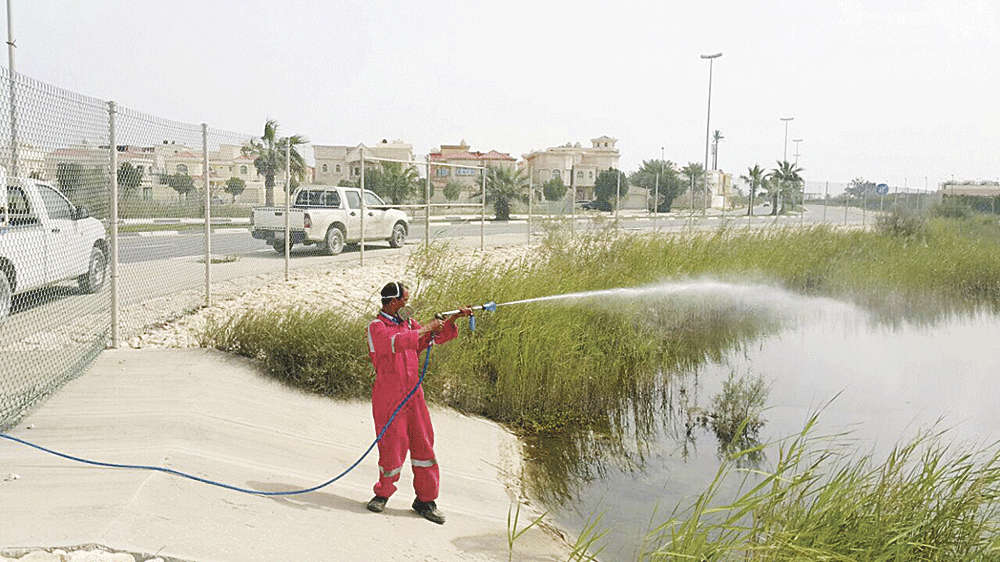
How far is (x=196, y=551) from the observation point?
467 centimetres

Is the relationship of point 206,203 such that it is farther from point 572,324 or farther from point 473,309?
point 473,309

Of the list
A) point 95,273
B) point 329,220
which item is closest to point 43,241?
point 95,273

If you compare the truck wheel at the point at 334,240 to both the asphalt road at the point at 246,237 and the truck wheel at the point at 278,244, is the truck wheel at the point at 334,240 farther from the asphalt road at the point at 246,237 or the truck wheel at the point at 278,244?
the truck wheel at the point at 278,244

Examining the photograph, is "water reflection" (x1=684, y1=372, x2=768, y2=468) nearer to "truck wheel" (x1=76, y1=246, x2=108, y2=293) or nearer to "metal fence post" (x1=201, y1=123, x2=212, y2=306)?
"metal fence post" (x1=201, y1=123, x2=212, y2=306)

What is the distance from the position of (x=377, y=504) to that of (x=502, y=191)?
2553 cm

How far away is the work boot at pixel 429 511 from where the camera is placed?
6.17 meters

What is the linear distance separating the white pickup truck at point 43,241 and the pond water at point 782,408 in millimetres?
4952

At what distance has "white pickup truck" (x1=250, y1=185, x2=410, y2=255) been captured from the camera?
16766 mm

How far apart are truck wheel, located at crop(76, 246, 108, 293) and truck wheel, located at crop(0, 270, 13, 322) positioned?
102cm

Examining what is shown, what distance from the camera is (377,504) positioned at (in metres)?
6.05

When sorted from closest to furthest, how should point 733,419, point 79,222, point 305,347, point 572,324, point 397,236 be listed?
point 79,222, point 305,347, point 733,419, point 572,324, point 397,236

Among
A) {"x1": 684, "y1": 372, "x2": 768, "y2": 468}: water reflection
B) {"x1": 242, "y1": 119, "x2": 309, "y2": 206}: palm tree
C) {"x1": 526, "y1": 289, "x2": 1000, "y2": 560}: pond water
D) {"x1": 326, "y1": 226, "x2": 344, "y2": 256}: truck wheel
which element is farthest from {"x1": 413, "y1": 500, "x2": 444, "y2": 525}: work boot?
{"x1": 326, "y1": 226, "x2": 344, "y2": 256}: truck wheel

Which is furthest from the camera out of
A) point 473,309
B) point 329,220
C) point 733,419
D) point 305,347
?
point 329,220

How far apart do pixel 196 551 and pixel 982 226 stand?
32.8 meters
